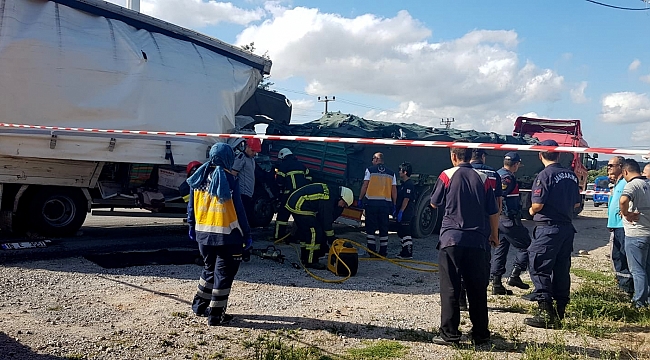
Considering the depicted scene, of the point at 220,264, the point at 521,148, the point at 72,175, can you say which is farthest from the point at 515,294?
the point at 72,175

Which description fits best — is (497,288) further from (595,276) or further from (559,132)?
(559,132)

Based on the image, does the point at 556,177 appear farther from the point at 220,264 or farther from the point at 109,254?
the point at 109,254

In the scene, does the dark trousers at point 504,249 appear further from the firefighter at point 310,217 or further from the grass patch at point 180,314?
the grass patch at point 180,314

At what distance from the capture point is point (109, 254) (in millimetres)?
7426

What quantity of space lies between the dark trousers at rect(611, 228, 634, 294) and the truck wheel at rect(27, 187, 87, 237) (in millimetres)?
7388

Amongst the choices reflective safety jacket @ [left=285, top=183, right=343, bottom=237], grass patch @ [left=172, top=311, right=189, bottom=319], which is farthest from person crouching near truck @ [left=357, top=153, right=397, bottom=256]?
grass patch @ [left=172, top=311, right=189, bottom=319]

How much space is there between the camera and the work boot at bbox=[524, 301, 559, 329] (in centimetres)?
528

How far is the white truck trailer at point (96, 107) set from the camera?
23.5 feet

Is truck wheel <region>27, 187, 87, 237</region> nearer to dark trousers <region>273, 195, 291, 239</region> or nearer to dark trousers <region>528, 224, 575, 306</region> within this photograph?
dark trousers <region>273, 195, 291, 239</region>

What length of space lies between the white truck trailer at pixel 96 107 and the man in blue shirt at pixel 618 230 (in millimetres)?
5845

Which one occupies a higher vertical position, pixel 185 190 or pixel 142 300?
pixel 185 190

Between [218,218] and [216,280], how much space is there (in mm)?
553

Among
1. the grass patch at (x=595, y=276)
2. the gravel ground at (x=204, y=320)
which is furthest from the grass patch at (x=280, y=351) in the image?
the grass patch at (x=595, y=276)

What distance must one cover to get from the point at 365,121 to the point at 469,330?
6164 millimetres
